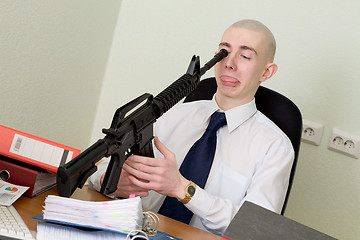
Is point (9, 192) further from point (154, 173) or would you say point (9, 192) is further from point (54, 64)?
point (54, 64)

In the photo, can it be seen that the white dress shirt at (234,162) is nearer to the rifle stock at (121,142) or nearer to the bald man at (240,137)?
the bald man at (240,137)

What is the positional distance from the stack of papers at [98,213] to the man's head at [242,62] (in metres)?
0.71

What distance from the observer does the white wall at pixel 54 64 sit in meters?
1.79

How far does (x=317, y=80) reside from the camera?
1.88 metres

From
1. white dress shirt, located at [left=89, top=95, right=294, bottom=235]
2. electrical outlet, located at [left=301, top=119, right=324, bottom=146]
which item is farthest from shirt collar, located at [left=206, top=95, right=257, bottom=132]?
electrical outlet, located at [left=301, top=119, right=324, bottom=146]

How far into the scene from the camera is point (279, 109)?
155cm

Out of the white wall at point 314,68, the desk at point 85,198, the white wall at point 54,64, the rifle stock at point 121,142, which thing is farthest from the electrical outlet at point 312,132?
the white wall at point 54,64

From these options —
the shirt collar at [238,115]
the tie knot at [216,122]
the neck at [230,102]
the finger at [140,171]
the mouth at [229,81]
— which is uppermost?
the mouth at [229,81]

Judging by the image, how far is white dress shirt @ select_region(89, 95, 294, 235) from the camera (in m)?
1.30

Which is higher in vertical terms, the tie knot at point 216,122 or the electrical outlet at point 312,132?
the electrical outlet at point 312,132

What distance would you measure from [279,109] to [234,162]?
247 mm

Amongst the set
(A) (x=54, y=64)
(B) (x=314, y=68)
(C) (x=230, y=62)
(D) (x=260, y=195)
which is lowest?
(D) (x=260, y=195)

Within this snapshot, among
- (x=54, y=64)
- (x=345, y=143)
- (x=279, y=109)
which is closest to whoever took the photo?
(x=279, y=109)

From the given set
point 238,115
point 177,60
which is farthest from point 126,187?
point 177,60
